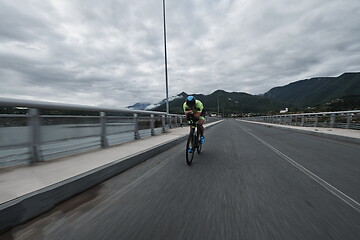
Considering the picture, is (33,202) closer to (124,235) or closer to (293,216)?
(124,235)

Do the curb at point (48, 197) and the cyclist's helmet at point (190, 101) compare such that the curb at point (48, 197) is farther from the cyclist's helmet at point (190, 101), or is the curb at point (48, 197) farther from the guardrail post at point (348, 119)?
the guardrail post at point (348, 119)

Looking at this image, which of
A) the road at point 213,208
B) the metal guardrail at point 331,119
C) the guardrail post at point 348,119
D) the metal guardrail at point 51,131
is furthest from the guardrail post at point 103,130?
the guardrail post at point 348,119

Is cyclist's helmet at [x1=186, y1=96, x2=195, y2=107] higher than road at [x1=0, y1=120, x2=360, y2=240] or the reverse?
higher

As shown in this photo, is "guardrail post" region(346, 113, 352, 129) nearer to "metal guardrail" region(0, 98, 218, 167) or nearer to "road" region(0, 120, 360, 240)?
"road" region(0, 120, 360, 240)

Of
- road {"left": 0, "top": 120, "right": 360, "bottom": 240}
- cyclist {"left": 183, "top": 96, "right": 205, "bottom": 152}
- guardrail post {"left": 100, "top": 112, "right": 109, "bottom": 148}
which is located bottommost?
road {"left": 0, "top": 120, "right": 360, "bottom": 240}

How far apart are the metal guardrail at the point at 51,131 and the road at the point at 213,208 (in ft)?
6.14

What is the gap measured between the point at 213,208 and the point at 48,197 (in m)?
2.10

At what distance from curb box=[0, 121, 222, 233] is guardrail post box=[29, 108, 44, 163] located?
1.59 m

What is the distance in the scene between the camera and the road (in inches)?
70.2

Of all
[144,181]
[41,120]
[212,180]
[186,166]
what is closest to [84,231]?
[144,181]

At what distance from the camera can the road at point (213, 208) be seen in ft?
5.85

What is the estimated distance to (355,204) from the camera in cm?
231

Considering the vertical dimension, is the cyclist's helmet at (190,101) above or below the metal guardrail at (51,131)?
above

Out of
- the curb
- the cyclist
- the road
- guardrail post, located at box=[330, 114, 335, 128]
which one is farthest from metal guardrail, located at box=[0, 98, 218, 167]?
guardrail post, located at box=[330, 114, 335, 128]
